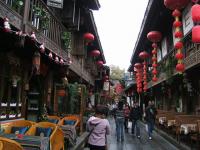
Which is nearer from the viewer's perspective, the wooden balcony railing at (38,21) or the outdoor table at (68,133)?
the wooden balcony railing at (38,21)

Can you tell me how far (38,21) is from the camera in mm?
9391

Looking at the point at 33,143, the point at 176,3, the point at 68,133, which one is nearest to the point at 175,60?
the point at 176,3

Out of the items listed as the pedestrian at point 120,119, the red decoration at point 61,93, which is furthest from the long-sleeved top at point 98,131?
the red decoration at point 61,93

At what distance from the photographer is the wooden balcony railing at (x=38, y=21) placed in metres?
7.15

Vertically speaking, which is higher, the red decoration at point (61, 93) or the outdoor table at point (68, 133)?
the red decoration at point (61, 93)

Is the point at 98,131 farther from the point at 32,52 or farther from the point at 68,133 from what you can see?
the point at 32,52

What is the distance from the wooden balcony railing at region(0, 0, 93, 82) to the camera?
715 cm

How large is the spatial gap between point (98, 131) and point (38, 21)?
5.52 metres

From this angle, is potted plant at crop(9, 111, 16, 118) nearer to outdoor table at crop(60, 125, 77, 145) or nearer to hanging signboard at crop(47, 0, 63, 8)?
outdoor table at crop(60, 125, 77, 145)

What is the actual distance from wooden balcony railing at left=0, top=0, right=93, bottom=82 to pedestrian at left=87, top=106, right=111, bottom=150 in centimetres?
351

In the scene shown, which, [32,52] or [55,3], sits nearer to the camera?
[32,52]

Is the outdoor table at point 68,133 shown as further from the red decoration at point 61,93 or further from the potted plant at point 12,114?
the red decoration at point 61,93

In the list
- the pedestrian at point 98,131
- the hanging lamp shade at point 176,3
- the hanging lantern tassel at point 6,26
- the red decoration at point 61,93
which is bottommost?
the pedestrian at point 98,131

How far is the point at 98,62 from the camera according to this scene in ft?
95.5
